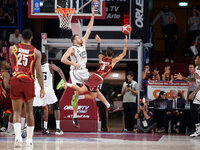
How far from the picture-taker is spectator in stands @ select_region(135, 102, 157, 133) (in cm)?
1338

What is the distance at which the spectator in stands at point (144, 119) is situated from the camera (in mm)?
13383

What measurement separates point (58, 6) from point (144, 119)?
4.29 metres

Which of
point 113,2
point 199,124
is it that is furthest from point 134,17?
point 199,124

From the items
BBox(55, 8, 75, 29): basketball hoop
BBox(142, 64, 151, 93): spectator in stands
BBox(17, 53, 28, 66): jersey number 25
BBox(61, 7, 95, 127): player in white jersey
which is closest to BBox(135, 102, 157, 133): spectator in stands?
BBox(142, 64, 151, 93): spectator in stands

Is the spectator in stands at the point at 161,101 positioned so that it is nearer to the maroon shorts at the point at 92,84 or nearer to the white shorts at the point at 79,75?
the maroon shorts at the point at 92,84

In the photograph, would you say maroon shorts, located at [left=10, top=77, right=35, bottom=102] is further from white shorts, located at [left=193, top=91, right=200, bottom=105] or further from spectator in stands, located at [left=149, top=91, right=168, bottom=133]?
spectator in stands, located at [left=149, top=91, right=168, bottom=133]

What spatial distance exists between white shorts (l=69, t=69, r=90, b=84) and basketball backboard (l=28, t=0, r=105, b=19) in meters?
2.55

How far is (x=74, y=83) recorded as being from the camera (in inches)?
423

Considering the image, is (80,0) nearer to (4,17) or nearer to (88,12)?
(88,12)

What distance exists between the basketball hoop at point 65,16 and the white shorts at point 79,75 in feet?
5.94

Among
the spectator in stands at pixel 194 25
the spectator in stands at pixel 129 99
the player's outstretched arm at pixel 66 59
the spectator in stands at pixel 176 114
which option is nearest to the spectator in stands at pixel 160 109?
the spectator in stands at pixel 176 114

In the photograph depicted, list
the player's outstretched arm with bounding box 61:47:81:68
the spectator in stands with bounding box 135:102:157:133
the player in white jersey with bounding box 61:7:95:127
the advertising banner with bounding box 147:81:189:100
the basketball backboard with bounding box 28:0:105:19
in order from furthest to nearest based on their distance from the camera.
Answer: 1. the advertising banner with bounding box 147:81:189:100
2. the spectator in stands with bounding box 135:102:157:133
3. the basketball backboard with bounding box 28:0:105:19
4. the player in white jersey with bounding box 61:7:95:127
5. the player's outstretched arm with bounding box 61:47:81:68

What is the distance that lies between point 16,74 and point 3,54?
944 cm

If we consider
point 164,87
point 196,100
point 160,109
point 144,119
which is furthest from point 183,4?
point 196,100
